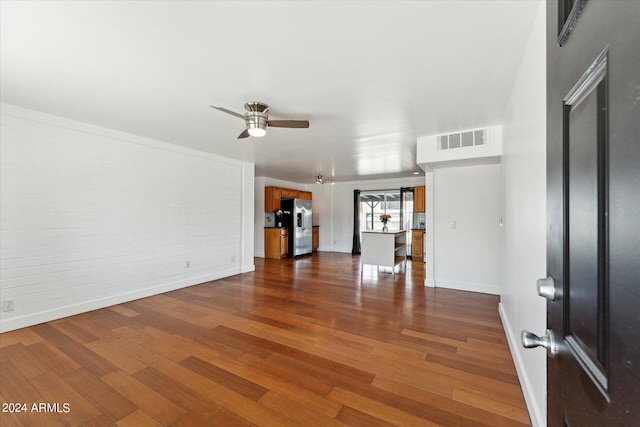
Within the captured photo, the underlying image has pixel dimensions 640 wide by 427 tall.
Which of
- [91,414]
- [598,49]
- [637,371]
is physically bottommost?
[91,414]

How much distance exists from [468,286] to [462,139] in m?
2.33

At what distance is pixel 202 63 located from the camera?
81.9 inches

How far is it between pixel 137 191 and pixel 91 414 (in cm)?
306

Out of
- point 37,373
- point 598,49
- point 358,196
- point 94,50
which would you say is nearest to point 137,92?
point 94,50

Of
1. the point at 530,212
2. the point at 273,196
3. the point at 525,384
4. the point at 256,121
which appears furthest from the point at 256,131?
the point at 273,196

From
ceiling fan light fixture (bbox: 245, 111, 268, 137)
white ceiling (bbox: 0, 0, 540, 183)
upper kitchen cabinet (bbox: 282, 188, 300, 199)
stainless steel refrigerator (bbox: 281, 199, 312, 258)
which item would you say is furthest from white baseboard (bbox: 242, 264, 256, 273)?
ceiling fan light fixture (bbox: 245, 111, 268, 137)

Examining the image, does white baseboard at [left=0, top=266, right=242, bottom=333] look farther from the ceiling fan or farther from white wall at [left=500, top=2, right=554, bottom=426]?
white wall at [left=500, top=2, right=554, bottom=426]

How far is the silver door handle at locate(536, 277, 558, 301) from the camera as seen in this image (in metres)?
0.69

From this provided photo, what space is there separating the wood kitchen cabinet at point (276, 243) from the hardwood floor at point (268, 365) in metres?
3.77

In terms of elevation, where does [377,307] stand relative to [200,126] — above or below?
below

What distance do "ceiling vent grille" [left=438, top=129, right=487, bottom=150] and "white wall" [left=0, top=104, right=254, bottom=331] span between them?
3.95 metres

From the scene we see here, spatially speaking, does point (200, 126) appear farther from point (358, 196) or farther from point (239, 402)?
point (358, 196)

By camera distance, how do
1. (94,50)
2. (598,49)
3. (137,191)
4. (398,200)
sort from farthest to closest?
(398,200) → (137,191) → (94,50) → (598,49)

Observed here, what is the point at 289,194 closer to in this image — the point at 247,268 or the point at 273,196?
the point at 273,196
